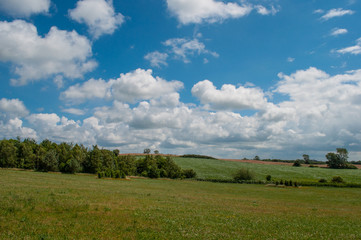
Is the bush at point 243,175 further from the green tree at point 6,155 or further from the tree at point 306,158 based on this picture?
the tree at point 306,158

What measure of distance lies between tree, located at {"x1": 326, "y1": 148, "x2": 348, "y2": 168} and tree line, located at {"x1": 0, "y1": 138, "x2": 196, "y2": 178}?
349 ft

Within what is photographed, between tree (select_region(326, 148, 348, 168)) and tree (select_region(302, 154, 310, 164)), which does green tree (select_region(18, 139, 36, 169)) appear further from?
tree (select_region(302, 154, 310, 164))

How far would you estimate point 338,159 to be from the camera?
6181 inches

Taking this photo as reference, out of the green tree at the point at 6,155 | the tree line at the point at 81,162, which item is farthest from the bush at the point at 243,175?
the green tree at the point at 6,155

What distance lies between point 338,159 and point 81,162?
150 metres

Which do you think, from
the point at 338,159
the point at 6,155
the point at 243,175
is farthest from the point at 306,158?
the point at 6,155

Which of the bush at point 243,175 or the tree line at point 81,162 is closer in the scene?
the tree line at point 81,162

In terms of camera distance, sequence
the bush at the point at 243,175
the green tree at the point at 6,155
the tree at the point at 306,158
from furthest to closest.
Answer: the tree at the point at 306,158, the bush at the point at 243,175, the green tree at the point at 6,155

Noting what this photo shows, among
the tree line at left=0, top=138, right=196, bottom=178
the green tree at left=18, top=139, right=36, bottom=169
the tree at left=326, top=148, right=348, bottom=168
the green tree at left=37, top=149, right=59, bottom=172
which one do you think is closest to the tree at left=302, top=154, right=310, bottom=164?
the tree at left=326, top=148, right=348, bottom=168

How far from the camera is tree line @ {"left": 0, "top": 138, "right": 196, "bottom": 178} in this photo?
86.6 m

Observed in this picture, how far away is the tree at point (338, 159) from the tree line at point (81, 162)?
349ft

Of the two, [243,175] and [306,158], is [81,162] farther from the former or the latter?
[306,158]

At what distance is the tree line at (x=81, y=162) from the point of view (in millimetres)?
86562

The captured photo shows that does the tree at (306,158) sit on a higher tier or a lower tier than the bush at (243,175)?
higher
